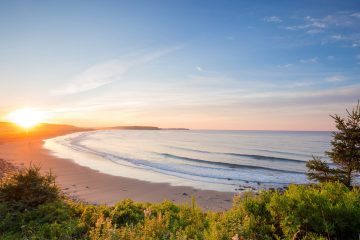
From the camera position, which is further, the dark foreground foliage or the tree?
the tree

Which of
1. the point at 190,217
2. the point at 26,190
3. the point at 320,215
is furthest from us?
the point at 26,190

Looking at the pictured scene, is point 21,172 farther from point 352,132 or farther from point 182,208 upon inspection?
point 352,132

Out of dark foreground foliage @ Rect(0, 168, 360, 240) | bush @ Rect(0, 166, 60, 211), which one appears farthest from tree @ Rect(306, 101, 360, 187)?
bush @ Rect(0, 166, 60, 211)

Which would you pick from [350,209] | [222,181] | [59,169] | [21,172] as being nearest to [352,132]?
[350,209]

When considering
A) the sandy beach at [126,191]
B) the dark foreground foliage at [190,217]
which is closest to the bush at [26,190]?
the dark foreground foliage at [190,217]

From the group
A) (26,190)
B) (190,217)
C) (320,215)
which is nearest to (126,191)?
(26,190)

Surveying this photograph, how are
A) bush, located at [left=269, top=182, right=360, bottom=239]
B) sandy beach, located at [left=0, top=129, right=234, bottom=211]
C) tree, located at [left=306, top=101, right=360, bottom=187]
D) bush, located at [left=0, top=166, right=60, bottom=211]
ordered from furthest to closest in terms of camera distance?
sandy beach, located at [left=0, top=129, right=234, bottom=211] → tree, located at [left=306, top=101, right=360, bottom=187] → bush, located at [left=0, top=166, right=60, bottom=211] → bush, located at [left=269, top=182, right=360, bottom=239]

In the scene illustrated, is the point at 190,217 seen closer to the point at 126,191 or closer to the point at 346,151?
the point at 346,151

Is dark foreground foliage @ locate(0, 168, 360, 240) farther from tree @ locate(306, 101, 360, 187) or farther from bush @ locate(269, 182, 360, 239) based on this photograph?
tree @ locate(306, 101, 360, 187)

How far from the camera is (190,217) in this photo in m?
7.45

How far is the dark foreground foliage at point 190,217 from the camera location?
179 inches

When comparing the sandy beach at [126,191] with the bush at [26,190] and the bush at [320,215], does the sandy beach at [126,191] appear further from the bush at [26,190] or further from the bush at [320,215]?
the bush at [320,215]

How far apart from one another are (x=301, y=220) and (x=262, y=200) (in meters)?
1.05

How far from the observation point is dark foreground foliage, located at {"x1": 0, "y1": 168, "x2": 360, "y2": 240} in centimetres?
454
